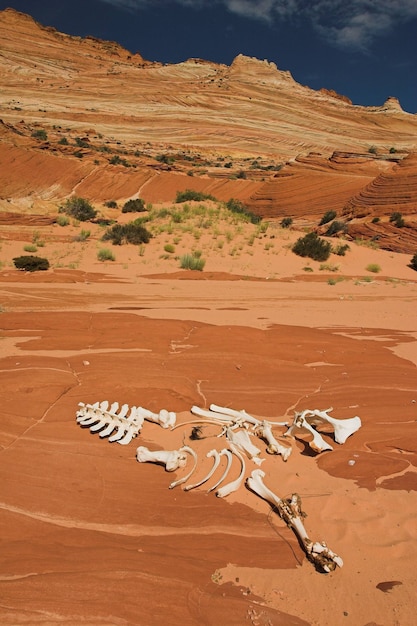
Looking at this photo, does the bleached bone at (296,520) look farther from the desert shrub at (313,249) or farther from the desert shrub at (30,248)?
the desert shrub at (313,249)

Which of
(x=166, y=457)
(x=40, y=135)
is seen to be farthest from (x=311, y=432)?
(x=40, y=135)

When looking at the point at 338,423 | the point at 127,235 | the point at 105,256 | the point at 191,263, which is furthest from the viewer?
the point at 127,235

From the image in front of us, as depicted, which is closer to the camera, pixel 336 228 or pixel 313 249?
pixel 313 249

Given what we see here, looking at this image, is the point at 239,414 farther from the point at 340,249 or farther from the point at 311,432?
the point at 340,249

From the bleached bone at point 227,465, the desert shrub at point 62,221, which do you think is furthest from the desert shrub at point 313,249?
the bleached bone at point 227,465

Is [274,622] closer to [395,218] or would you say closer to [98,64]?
[395,218]
